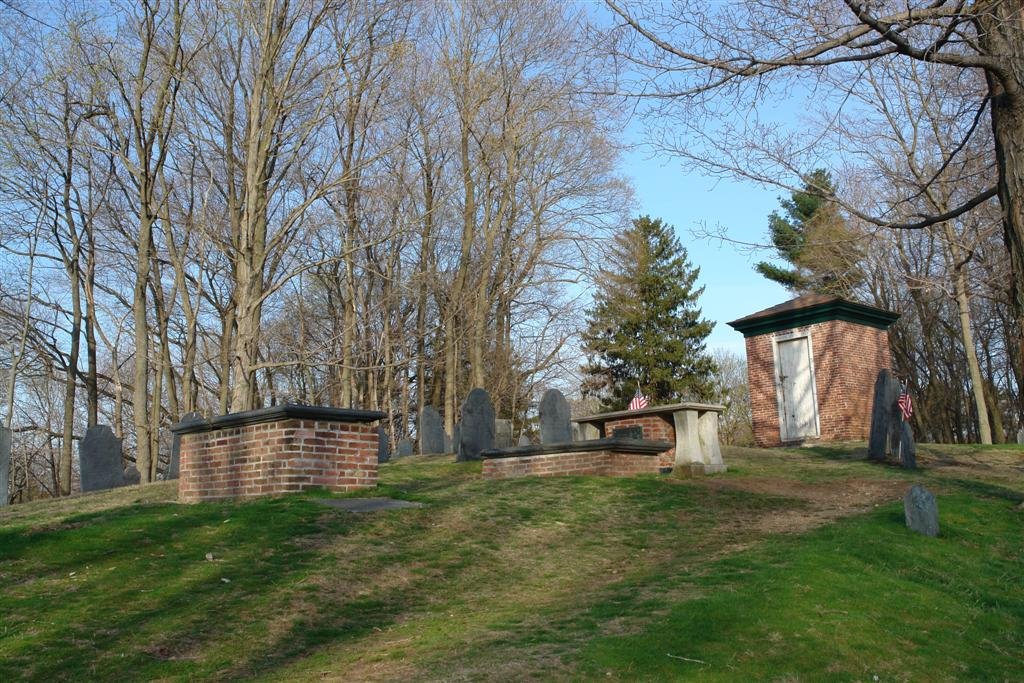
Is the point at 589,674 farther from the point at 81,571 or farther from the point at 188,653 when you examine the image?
the point at 81,571

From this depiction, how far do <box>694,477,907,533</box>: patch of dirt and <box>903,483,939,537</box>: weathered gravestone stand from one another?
1.09 m

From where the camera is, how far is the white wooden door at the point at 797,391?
2441 cm

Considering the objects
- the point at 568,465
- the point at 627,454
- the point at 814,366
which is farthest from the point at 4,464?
the point at 814,366

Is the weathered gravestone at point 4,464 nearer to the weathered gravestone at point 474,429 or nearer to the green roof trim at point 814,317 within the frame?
the weathered gravestone at point 474,429

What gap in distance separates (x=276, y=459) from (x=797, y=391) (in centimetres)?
1827

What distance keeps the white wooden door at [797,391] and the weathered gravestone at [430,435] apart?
992cm

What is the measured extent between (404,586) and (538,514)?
10.8 ft

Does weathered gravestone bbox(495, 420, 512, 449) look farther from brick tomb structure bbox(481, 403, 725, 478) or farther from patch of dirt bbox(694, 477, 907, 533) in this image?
patch of dirt bbox(694, 477, 907, 533)

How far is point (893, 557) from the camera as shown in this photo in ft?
27.9

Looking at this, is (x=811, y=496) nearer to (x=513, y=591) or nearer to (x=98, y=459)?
(x=513, y=591)

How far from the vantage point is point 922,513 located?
31.7ft

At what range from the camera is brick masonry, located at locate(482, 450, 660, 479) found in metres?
14.1

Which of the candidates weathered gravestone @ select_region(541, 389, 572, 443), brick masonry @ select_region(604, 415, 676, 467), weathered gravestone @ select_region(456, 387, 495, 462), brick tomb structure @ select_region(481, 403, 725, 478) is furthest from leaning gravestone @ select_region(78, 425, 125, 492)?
brick masonry @ select_region(604, 415, 676, 467)

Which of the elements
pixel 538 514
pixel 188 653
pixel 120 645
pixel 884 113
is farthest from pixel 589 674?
pixel 884 113
